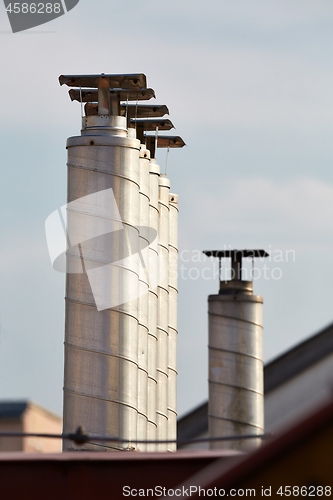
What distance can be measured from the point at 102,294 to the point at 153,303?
9.19 ft

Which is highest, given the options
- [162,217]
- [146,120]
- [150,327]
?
[146,120]

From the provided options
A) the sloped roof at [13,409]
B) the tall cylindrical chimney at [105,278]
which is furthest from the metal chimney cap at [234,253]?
the sloped roof at [13,409]

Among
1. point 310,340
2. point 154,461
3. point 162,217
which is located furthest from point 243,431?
point 154,461

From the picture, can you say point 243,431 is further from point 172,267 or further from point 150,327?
point 150,327

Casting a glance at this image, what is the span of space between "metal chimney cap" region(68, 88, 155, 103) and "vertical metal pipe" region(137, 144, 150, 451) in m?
0.93

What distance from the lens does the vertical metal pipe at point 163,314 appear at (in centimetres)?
1466

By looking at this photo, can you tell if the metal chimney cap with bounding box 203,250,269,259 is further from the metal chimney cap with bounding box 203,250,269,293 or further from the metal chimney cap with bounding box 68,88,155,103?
the metal chimney cap with bounding box 68,88,155,103

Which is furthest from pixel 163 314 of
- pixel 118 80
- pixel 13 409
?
pixel 13 409

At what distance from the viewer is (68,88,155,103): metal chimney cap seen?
38.8ft

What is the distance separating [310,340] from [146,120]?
22.4 feet

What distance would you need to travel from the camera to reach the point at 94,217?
35.8 ft

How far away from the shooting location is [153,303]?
13.6 meters

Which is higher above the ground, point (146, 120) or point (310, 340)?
point (146, 120)

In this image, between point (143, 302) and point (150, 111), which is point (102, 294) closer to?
point (143, 302)
